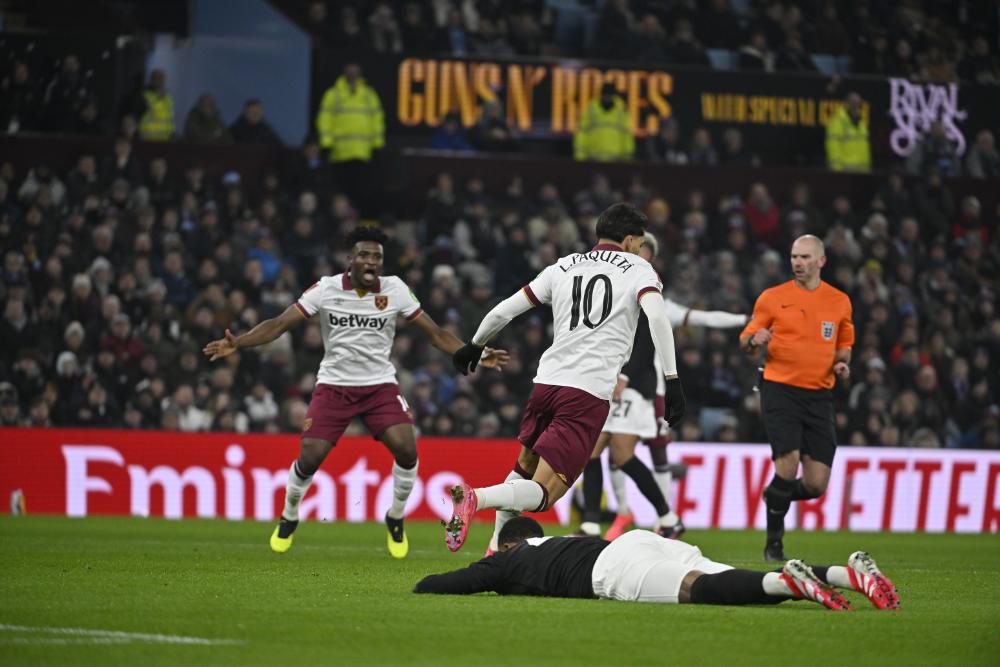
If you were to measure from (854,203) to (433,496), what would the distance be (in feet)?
35.3

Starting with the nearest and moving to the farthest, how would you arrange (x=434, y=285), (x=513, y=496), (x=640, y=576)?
(x=640, y=576)
(x=513, y=496)
(x=434, y=285)

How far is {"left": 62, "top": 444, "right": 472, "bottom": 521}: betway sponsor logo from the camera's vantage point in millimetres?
18547

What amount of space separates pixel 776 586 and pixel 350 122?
57.2ft

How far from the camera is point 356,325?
12320mm

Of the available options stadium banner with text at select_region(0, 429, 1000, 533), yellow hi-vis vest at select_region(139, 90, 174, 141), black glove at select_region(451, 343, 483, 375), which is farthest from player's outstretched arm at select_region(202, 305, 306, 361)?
yellow hi-vis vest at select_region(139, 90, 174, 141)

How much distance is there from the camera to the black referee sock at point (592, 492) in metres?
13.9

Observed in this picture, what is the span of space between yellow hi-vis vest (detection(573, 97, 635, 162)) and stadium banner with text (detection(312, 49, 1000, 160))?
19.5 inches

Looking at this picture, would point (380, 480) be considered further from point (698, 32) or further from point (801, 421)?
point (698, 32)

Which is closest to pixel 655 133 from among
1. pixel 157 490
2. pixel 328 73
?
pixel 328 73

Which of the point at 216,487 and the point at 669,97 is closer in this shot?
the point at 216,487

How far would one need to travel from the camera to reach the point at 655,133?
86.4ft

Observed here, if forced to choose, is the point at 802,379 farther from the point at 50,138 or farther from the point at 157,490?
the point at 50,138

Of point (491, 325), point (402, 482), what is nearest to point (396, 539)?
point (402, 482)

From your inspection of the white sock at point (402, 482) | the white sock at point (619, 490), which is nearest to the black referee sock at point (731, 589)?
the white sock at point (402, 482)
